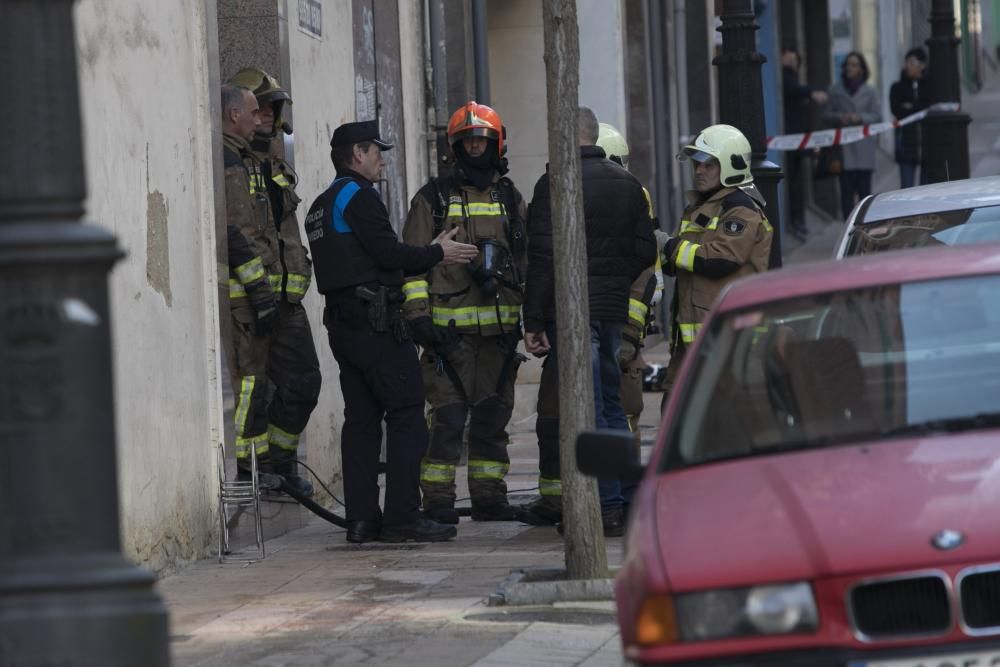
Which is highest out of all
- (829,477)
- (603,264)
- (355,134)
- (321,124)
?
(321,124)

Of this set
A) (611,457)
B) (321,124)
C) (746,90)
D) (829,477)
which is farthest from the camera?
(321,124)

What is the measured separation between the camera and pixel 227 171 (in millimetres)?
10289

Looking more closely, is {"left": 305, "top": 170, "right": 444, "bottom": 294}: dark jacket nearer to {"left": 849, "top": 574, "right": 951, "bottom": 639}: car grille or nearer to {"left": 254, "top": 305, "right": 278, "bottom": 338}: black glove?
{"left": 254, "top": 305, "right": 278, "bottom": 338}: black glove

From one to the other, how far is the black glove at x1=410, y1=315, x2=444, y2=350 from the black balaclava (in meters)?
0.71

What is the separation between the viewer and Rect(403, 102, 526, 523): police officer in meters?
10.0

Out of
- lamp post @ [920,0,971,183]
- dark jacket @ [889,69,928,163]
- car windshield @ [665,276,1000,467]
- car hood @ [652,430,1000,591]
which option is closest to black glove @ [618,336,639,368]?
car windshield @ [665,276,1000,467]

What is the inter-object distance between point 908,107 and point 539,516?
1720cm

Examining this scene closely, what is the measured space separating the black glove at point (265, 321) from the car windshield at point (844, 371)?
190 inches

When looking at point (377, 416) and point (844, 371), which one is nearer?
point (844, 371)

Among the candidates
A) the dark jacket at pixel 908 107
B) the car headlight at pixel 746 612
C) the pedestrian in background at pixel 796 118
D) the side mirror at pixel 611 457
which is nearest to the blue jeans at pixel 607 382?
the side mirror at pixel 611 457

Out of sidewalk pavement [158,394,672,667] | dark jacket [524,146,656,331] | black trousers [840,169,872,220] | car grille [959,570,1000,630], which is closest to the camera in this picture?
car grille [959,570,1000,630]

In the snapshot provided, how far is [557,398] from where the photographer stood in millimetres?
10180

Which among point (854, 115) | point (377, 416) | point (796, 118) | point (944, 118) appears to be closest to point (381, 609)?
point (377, 416)

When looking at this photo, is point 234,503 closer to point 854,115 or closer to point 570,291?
point 570,291
